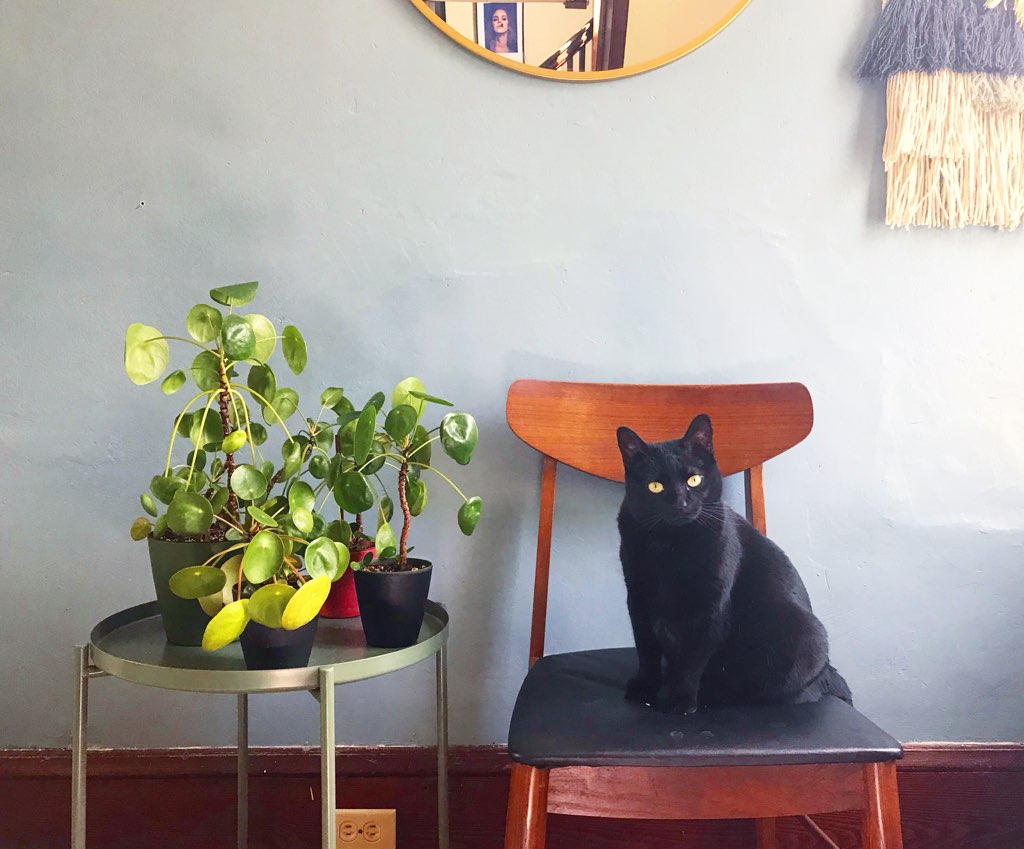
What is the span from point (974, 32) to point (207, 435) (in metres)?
1.19

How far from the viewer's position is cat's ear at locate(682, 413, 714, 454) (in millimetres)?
875

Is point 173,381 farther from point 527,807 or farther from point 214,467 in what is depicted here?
point 527,807

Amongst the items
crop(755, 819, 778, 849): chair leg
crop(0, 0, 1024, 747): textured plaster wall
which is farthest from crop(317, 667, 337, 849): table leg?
crop(755, 819, 778, 849): chair leg

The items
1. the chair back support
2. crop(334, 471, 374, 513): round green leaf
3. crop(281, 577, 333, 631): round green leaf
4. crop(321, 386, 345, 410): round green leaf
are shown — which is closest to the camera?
crop(281, 577, 333, 631): round green leaf

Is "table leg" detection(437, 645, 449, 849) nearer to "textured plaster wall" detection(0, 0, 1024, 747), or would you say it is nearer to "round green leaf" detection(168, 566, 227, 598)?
"textured plaster wall" detection(0, 0, 1024, 747)

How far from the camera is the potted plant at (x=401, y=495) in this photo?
0.79 m

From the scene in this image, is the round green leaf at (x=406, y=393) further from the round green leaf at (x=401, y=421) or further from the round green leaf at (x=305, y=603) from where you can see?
the round green leaf at (x=305, y=603)

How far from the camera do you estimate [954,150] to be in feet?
3.66

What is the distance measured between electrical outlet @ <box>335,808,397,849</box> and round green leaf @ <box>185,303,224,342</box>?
74 cm

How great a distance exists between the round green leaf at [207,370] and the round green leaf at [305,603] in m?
0.24

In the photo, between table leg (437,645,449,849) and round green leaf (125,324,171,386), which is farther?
table leg (437,645,449,849)

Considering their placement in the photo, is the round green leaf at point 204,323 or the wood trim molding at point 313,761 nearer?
the round green leaf at point 204,323

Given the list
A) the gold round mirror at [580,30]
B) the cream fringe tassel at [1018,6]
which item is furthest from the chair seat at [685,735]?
the cream fringe tassel at [1018,6]

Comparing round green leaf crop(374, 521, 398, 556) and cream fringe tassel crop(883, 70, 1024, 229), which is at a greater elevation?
cream fringe tassel crop(883, 70, 1024, 229)
